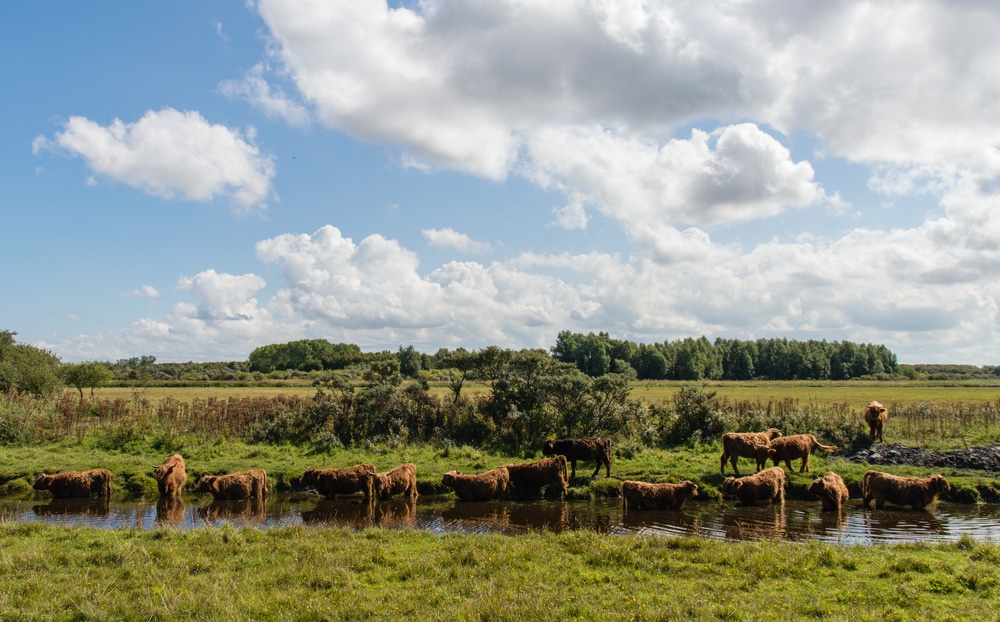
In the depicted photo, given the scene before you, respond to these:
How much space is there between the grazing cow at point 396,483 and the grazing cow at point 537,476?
11.3 feet

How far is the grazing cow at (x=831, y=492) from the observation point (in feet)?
58.8

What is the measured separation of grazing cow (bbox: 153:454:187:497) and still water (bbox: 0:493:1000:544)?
80 cm

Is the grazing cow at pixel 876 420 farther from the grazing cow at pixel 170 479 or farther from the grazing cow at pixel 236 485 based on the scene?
the grazing cow at pixel 170 479

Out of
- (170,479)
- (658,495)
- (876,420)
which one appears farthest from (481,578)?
(876,420)

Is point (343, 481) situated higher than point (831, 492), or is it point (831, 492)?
point (831, 492)

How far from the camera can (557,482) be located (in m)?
21.0

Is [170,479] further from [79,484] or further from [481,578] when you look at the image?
[481,578]

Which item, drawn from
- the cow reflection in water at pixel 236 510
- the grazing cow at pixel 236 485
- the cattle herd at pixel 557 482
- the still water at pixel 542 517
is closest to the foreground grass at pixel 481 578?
the still water at pixel 542 517

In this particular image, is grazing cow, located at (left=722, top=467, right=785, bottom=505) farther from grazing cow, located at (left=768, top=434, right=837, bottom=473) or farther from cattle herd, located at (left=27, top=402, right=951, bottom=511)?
grazing cow, located at (left=768, top=434, right=837, bottom=473)

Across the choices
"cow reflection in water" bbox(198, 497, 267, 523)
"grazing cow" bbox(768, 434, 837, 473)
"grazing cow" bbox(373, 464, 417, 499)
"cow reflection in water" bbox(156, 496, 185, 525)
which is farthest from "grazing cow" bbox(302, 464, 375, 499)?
"grazing cow" bbox(768, 434, 837, 473)

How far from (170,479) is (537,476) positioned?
12975 mm

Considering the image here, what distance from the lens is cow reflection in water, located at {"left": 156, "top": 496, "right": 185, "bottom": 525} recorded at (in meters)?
17.4

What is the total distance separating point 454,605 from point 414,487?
11.9 metres

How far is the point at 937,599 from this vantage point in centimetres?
947
